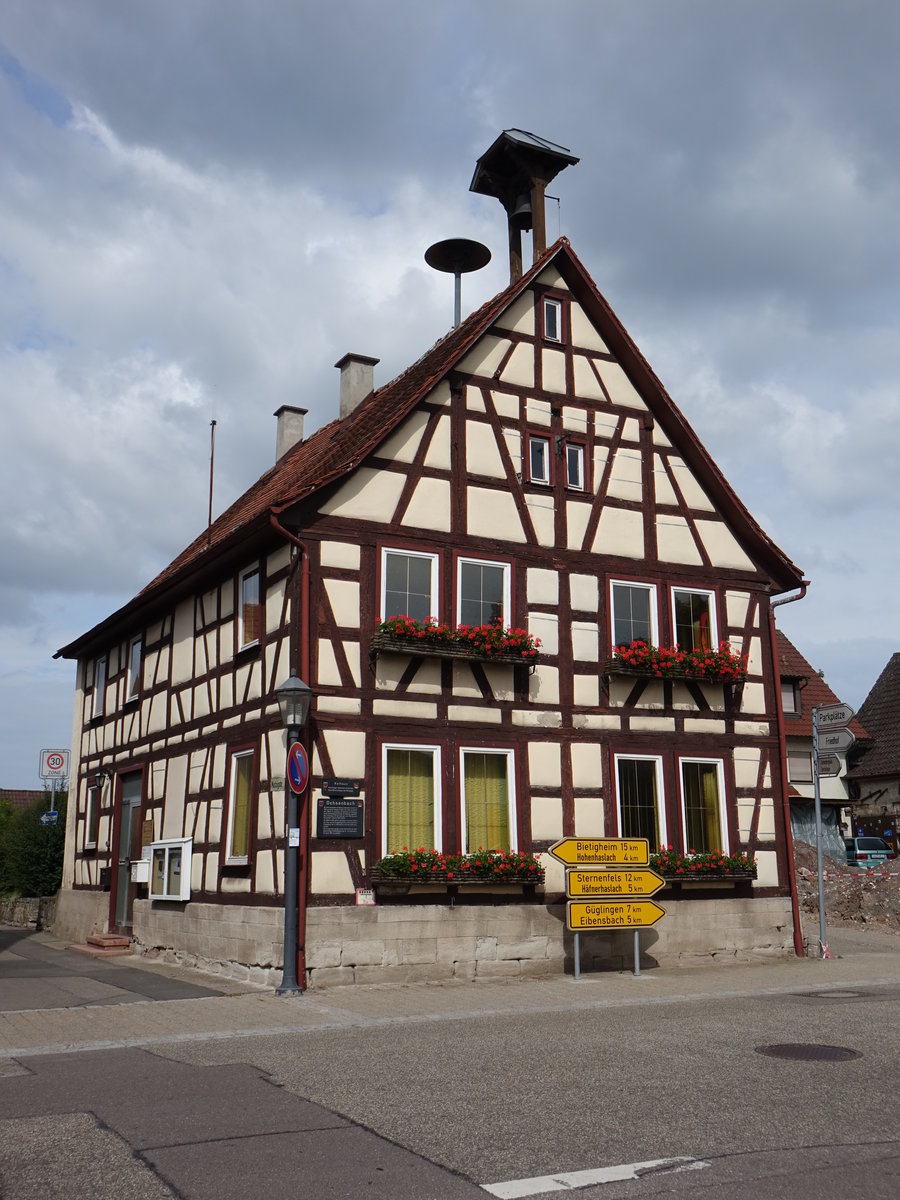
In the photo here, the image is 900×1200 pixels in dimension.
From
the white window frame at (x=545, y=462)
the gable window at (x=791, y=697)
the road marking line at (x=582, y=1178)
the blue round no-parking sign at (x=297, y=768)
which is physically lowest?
the road marking line at (x=582, y=1178)

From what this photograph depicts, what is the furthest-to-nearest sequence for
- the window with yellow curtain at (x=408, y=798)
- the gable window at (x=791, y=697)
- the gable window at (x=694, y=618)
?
the gable window at (x=791, y=697), the gable window at (x=694, y=618), the window with yellow curtain at (x=408, y=798)

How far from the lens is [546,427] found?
18.4 m

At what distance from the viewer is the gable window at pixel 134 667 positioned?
2206cm

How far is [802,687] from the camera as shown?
124ft

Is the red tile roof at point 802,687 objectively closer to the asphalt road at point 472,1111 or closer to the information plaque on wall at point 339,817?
the information plaque on wall at point 339,817

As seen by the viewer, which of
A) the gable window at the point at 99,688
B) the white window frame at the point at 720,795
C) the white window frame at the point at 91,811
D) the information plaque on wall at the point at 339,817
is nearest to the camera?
the information plaque on wall at the point at 339,817

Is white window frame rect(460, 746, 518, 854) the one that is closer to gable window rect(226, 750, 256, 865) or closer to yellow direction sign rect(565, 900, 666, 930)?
yellow direction sign rect(565, 900, 666, 930)

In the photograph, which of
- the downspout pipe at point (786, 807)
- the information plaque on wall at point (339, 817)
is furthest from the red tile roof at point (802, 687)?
the information plaque on wall at point (339, 817)

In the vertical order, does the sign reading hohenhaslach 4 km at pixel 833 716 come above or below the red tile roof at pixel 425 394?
below

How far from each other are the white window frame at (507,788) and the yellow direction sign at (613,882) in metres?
1.11

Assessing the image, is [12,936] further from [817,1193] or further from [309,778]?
[817,1193]

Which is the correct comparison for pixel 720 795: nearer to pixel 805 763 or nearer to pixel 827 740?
pixel 827 740

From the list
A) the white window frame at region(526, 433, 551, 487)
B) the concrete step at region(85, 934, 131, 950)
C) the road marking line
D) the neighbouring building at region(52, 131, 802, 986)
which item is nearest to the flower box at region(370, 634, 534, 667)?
the neighbouring building at region(52, 131, 802, 986)

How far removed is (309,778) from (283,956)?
2189 millimetres
